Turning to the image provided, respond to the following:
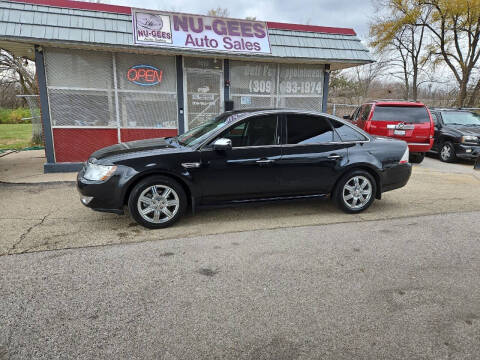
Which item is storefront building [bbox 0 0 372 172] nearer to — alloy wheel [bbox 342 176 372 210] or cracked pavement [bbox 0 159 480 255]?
cracked pavement [bbox 0 159 480 255]

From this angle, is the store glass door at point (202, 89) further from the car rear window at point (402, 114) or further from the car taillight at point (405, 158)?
the car taillight at point (405, 158)

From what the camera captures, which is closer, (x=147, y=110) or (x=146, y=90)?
(x=146, y=90)

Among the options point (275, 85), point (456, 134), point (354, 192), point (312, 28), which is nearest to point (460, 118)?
point (456, 134)

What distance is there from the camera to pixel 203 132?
487 centimetres

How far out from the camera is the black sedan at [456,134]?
9.96 metres

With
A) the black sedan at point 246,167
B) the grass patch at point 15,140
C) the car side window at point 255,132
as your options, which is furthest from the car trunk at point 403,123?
the grass patch at point 15,140

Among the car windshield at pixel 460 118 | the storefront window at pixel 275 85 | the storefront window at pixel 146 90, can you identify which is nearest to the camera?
the storefront window at pixel 146 90

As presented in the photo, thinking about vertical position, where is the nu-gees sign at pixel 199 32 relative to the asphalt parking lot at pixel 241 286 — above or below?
above

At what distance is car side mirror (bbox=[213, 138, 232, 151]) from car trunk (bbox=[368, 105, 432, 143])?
253 inches

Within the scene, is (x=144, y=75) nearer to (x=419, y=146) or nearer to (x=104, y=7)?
(x=104, y=7)

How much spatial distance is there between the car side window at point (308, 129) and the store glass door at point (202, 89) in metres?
4.63

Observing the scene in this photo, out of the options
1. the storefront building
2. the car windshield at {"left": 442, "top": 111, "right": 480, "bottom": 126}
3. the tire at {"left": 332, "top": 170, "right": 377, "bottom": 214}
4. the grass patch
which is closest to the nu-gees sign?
the storefront building

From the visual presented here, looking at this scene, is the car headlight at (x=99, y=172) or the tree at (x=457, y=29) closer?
the car headlight at (x=99, y=172)

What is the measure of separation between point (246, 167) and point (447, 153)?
899cm
